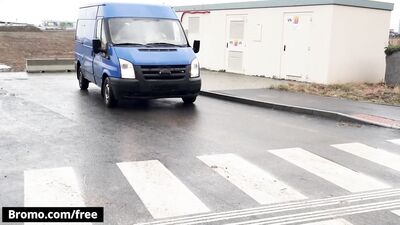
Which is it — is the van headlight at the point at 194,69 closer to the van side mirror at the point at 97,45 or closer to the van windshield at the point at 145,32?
the van windshield at the point at 145,32

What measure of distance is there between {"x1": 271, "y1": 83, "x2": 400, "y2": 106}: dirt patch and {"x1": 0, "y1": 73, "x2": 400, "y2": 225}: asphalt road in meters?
3.42

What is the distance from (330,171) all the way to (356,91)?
899 centimetres

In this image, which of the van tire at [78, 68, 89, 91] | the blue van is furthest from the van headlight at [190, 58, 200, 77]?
the van tire at [78, 68, 89, 91]

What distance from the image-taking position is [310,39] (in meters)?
16.9

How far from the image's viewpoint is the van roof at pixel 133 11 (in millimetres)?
12359

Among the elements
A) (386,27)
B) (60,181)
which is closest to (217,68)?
(386,27)

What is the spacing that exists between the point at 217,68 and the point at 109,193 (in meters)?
16.7

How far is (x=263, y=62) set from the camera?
749 inches

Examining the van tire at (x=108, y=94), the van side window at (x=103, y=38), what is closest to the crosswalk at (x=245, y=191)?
the van tire at (x=108, y=94)

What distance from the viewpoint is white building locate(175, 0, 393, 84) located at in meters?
16.5

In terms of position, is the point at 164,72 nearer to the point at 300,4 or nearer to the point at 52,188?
the point at 52,188

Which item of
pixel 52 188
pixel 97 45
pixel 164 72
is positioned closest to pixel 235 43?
pixel 97 45

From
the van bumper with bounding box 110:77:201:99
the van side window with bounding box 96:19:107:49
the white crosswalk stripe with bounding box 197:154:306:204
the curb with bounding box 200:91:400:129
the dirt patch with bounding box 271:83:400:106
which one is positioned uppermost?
the van side window with bounding box 96:19:107:49

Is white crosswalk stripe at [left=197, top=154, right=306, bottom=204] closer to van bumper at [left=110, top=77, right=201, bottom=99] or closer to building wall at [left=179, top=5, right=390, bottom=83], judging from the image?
van bumper at [left=110, top=77, right=201, bottom=99]
